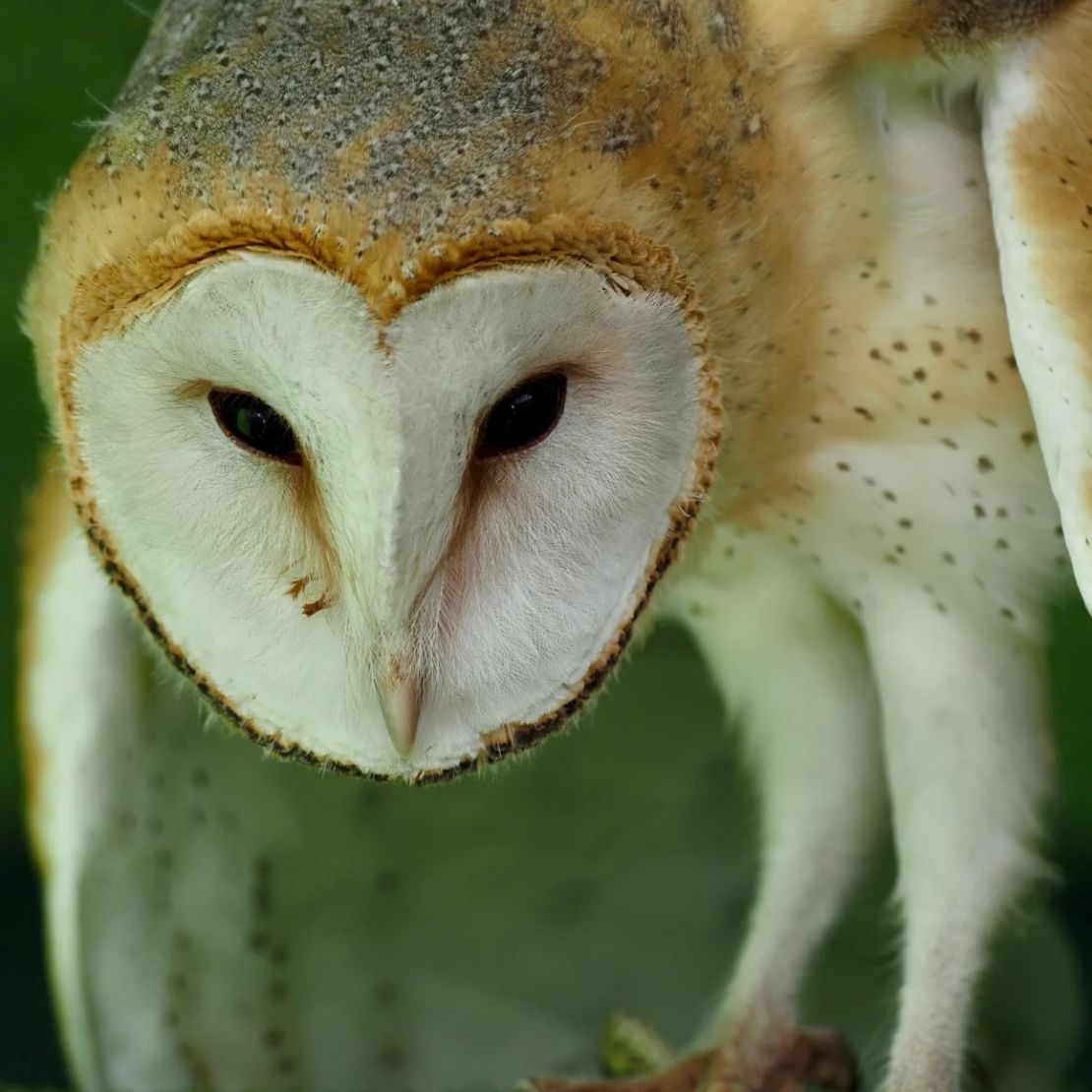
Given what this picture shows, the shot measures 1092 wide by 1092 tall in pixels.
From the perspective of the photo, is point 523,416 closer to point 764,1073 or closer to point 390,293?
point 390,293

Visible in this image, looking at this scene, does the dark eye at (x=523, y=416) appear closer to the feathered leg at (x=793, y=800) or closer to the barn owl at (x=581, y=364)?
the barn owl at (x=581, y=364)

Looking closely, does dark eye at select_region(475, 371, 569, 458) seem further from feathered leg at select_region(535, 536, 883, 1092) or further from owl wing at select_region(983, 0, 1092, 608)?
feathered leg at select_region(535, 536, 883, 1092)

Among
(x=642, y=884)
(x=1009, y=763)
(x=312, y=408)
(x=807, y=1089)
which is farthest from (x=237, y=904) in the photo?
(x=312, y=408)

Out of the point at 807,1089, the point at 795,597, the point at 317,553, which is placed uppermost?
the point at 795,597

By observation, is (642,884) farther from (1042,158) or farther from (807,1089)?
(1042,158)

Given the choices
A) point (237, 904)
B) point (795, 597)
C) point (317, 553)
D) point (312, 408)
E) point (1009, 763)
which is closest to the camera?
point (312, 408)

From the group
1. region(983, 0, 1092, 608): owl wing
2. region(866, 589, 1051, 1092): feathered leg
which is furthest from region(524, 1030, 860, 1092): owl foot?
region(983, 0, 1092, 608): owl wing
